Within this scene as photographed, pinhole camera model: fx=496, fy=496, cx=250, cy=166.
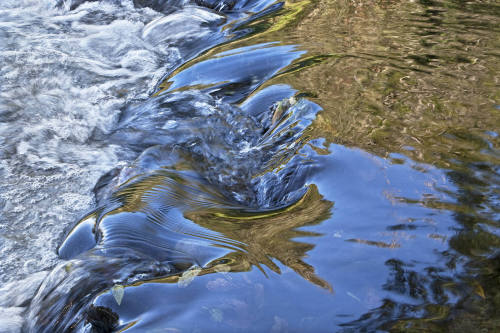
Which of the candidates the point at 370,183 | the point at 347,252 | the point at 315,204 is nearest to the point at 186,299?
the point at 347,252

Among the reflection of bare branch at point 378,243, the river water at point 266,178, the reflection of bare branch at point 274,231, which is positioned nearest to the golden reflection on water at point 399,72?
the river water at point 266,178

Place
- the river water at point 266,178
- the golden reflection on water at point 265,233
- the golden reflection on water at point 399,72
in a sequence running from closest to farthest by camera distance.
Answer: the river water at point 266,178
the golden reflection on water at point 265,233
the golden reflection on water at point 399,72

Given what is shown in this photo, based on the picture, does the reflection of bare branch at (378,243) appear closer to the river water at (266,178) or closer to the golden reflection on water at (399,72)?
the river water at (266,178)

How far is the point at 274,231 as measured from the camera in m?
2.58

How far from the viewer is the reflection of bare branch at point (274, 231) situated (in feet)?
7.53

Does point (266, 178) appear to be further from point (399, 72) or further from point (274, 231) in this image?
point (399, 72)

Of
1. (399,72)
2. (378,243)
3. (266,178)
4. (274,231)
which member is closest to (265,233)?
(274,231)

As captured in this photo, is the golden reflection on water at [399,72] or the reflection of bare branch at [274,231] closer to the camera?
the reflection of bare branch at [274,231]

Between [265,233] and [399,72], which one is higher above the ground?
[399,72]

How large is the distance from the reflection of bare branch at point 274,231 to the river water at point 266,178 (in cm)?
1

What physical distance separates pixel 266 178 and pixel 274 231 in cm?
78

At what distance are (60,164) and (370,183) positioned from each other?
2.64 m

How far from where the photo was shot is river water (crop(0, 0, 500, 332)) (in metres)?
2.12

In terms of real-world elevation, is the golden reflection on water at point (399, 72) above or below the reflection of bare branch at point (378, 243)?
above
